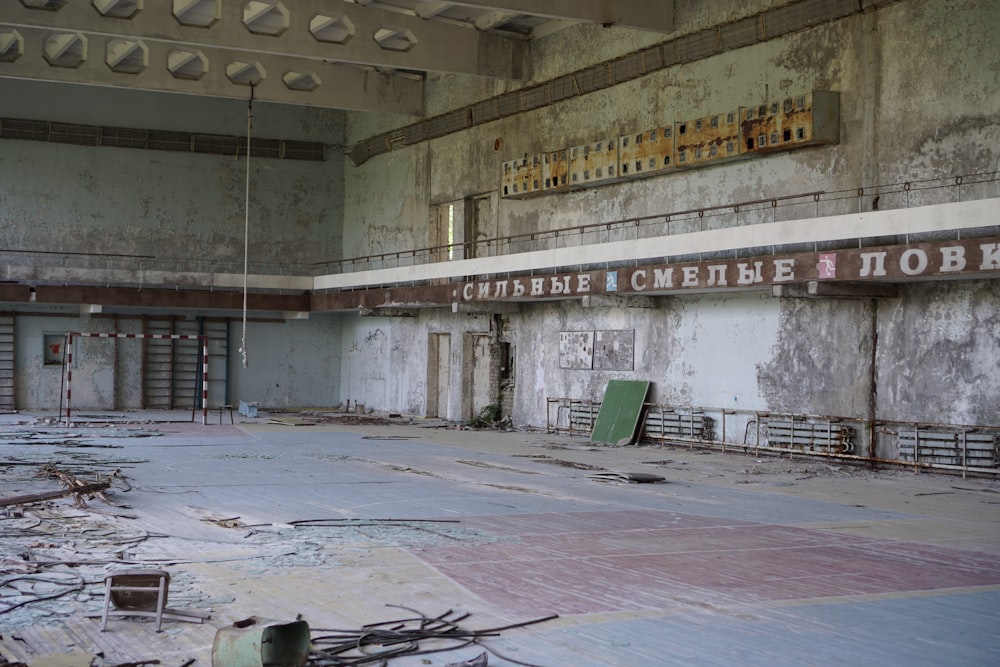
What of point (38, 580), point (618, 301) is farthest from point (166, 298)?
point (38, 580)

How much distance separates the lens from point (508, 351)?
25.4 meters

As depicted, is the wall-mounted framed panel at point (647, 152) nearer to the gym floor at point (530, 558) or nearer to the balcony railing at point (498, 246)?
the balcony railing at point (498, 246)

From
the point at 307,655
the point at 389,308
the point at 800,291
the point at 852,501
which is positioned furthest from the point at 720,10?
the point at 307,655

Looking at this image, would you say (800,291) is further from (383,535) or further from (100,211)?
(100,211)

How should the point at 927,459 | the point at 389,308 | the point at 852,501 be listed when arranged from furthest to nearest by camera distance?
the point at 389,308, the point at 927,459, the point at 852,501

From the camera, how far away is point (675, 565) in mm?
8273

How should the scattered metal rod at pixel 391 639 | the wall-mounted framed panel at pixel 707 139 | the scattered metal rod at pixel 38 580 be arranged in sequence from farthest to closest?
the wall-mounted framed panel at pixel 707 139, the scattered metal rod at pixel 38 580, the scattered metal rod at pixel 391 639

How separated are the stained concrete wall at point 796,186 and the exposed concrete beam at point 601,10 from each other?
0.62m

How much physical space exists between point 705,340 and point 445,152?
996cm

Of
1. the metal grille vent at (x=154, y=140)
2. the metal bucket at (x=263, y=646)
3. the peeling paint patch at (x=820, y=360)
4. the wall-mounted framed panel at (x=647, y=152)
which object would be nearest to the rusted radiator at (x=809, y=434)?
the peeling paint patch at (x=820, y=360)

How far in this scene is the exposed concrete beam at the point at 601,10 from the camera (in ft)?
62.4

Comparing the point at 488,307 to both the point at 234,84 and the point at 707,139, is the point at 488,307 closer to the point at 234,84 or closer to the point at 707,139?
the point at 707,139

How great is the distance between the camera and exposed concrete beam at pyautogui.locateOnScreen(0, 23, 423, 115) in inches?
931

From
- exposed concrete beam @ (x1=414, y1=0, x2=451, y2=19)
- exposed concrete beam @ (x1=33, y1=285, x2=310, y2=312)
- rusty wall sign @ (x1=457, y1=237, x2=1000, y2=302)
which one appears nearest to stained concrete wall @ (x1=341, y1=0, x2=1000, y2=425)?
rusty wall sign @ (x1=457, y1=237, x2=1000, y2=302)
